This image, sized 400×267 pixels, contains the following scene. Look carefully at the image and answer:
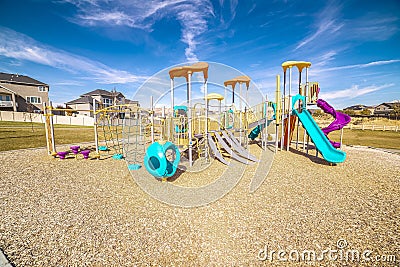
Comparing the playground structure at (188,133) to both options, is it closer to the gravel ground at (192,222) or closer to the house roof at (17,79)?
the gravel ground at (192,222)

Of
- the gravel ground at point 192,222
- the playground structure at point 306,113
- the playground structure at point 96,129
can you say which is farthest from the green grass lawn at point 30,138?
the playground structure at point 306,113

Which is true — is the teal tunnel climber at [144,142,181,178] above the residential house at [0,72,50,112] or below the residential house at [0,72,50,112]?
below

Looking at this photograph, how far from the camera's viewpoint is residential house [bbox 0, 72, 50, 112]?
33219mm

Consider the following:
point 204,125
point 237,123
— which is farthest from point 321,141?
point 204,125

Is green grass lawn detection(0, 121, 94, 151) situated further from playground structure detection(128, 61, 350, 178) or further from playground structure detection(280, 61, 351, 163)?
playground structure detection(280, 61, 351, 163)

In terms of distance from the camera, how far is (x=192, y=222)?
352 centimetres

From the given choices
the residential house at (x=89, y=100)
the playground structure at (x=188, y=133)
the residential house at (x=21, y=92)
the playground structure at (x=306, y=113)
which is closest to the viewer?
the playground structure at (x=188, y=133)

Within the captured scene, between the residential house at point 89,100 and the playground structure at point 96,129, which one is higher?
the residential house at point 89,100

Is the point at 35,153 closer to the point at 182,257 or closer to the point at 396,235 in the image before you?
the point at 182,257

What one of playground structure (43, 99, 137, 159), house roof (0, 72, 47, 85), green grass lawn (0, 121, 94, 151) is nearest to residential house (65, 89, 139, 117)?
house roof (0, 72, 47, 85)

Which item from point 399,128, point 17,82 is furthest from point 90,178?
point 17,82

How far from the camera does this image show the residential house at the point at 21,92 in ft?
109

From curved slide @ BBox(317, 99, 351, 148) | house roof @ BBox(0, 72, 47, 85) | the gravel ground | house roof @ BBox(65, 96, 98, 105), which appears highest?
house roof @ BBox(0, 72, 47, 85)

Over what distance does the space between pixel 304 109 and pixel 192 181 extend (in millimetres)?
6396
